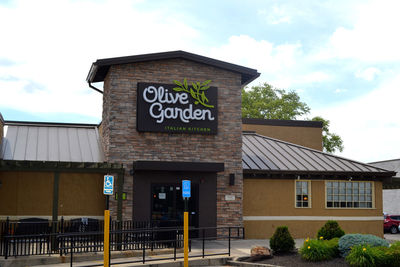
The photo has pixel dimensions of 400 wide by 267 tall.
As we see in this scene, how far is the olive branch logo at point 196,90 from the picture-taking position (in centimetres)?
2245

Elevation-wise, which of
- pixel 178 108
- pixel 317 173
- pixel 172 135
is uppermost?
pixel 178 108


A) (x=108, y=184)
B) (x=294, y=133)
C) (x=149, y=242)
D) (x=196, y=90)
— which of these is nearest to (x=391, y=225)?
(x=294, y=133)

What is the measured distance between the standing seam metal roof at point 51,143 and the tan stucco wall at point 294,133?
11709 millimetres

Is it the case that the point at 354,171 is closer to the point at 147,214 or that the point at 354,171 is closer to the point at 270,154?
the point at 270,154

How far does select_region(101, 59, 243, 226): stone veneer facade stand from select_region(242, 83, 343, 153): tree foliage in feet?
107

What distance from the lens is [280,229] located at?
17266mm

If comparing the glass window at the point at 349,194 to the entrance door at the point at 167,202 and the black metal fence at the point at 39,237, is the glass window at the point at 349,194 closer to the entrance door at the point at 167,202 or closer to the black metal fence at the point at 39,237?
the entrance door at the point at 167,202

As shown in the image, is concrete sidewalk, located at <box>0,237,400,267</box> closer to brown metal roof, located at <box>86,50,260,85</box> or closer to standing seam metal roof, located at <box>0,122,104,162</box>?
standing seam metal roof, located at <box>0,122,104,162</box>

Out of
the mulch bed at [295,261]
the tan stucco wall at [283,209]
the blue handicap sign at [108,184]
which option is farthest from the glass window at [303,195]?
the blue handicap sign at [108,184]

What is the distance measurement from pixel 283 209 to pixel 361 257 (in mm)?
9845

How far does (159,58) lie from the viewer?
22.1 metres

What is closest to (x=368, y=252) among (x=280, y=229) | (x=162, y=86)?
(x=280, y=229)

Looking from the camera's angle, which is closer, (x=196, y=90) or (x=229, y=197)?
(x=196, y=90)

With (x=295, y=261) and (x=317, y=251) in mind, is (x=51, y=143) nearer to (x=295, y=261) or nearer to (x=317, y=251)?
(x=295, y=261)
